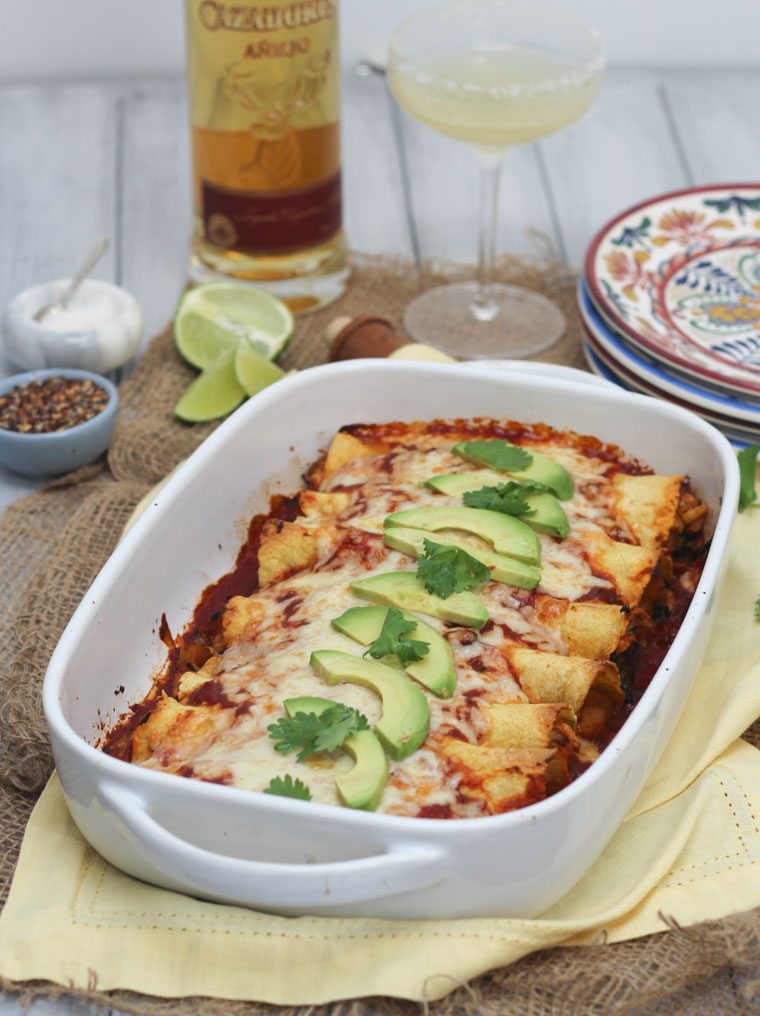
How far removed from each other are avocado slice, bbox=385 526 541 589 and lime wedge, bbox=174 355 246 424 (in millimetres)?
1202

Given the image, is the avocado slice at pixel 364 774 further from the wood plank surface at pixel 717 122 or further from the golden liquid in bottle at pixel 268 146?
the wood plank surface at pixel 717 122

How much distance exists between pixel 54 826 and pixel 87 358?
1.74m

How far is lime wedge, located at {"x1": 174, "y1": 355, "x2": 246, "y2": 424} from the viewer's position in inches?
147

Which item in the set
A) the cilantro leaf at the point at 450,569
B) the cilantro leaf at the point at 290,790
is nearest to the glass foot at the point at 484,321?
the cilantro leaf at the point at 450,569

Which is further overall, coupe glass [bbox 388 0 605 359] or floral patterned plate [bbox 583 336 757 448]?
coupe glass [bbox 388 0 605 359]

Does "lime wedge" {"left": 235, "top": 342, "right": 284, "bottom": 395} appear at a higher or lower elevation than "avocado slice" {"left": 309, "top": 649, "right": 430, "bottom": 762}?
lower

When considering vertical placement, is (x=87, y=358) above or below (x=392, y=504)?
below

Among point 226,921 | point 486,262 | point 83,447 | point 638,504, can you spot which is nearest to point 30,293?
point 83,447

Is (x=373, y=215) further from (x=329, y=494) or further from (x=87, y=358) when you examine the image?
(x=329, y=494)

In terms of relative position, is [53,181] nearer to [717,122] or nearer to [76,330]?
[76,330]

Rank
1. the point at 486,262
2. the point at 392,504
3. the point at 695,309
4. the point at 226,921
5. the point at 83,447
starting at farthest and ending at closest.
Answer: the point at 486,262
the point at 695,309
the point at 83,447
the point at 392,504
the point at 226,921

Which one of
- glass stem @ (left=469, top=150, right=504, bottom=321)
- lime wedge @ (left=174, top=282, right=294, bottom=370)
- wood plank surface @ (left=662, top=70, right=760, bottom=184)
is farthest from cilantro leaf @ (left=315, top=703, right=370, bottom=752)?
wood plank surface @ (left=662, top=70, right=760, bottom=184)

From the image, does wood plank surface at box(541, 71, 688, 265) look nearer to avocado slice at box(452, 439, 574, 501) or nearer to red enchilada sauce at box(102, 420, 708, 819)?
red enchilada sauce at box(102, 420, 708, 819)

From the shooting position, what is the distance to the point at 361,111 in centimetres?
542
